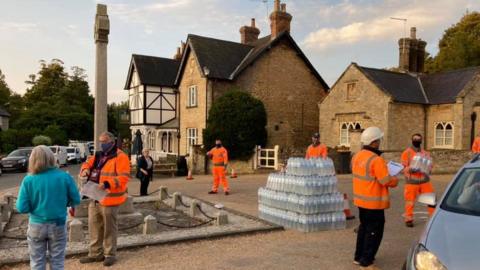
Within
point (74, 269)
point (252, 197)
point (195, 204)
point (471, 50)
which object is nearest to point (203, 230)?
point (195, 204)

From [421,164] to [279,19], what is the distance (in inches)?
902

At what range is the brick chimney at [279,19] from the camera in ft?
96.6

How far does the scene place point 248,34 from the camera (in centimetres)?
3406

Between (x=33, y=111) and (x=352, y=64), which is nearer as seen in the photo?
(x=352, y=64)

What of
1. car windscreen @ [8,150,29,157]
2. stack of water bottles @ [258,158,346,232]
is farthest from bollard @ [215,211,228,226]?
car windscreen @ [8,150,29,157]

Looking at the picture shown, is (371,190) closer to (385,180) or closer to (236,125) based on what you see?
(385,180)

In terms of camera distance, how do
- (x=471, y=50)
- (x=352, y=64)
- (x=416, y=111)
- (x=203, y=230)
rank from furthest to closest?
1. (x=471, y=50)
2. (x=352, y=64)
3. (x=416, y=111)
4. (x=203, y=230)

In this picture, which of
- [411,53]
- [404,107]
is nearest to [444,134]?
[404,107]

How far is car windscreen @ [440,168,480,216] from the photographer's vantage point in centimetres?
436

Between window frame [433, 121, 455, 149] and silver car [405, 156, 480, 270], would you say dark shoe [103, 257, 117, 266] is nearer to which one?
silver car [405, 156, 480, 270]

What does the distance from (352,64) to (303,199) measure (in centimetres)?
2064

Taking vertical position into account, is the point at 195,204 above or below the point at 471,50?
below

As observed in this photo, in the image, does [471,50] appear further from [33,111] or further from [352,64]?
[33,111]

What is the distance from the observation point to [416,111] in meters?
25.3
